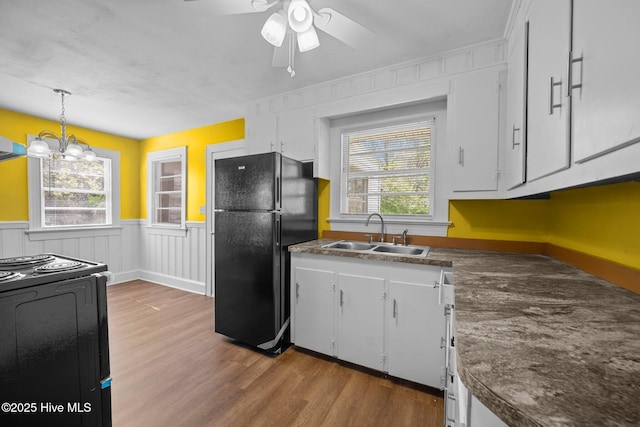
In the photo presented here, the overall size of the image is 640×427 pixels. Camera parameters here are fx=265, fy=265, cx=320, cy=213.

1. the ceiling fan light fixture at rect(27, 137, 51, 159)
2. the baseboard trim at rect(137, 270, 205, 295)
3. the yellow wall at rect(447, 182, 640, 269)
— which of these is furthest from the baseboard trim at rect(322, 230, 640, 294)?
the ceiling fan light fixture at rect(27, 137, 51, 159)

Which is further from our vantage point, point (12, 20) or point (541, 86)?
point (12, 20)

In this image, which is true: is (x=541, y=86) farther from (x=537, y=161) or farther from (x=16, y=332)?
(x=16, y=332)

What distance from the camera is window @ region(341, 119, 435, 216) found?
2420mm

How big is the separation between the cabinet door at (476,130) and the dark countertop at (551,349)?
37.7 inches

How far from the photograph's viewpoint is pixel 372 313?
2.00 metres

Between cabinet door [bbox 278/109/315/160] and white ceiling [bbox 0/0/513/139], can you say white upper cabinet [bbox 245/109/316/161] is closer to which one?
cabinet door [bbox 278/109/315/160]

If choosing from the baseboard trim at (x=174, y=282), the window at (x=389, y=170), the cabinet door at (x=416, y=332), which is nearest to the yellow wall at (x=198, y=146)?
A: the baseboard trim at (x=174, y=282)

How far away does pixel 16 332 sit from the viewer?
3.36 feet

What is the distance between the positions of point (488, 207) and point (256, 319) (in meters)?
2.16

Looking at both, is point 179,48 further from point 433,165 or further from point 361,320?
point 361,320

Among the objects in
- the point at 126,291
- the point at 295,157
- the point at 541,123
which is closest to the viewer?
the point at 541,123

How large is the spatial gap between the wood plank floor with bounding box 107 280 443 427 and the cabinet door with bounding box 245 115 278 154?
1.99 metres

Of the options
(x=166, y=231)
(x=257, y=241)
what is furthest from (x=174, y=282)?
(x=257, y=241)

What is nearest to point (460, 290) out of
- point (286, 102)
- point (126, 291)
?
point (286, 102)
